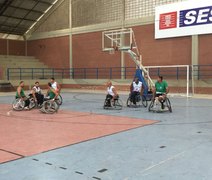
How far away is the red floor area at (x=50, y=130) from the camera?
217 inches

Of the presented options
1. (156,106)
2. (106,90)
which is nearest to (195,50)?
(106,90)

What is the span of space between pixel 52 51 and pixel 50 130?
24.0 m

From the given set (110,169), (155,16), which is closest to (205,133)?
(110,169)

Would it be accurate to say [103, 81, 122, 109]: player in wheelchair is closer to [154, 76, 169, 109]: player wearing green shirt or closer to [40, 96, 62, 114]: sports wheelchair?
[154, 76, 169, 109]: player wearing green shirt

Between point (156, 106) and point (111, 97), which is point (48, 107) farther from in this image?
point (156, 106)

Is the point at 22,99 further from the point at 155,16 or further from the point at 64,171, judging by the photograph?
the point at 155,16

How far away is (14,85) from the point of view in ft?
80.8

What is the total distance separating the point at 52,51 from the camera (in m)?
30.1

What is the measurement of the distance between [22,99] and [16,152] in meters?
6.56

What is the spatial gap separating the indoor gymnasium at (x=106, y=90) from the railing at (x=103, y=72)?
9cm

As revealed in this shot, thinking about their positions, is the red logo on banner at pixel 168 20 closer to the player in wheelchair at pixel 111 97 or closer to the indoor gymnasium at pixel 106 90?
the indoor gymnasium at pixel 106 90

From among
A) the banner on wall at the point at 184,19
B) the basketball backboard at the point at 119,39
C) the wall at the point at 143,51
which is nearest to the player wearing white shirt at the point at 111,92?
the basketball backboard at the point at 119,39

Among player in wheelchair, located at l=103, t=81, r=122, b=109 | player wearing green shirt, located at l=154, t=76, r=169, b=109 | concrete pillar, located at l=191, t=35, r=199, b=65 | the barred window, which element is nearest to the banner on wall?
concrete pillar, located at l=191, t=35, r=199, b=65

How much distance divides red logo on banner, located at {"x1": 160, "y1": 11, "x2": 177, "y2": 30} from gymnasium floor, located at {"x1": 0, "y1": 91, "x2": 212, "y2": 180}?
13.2 meters
